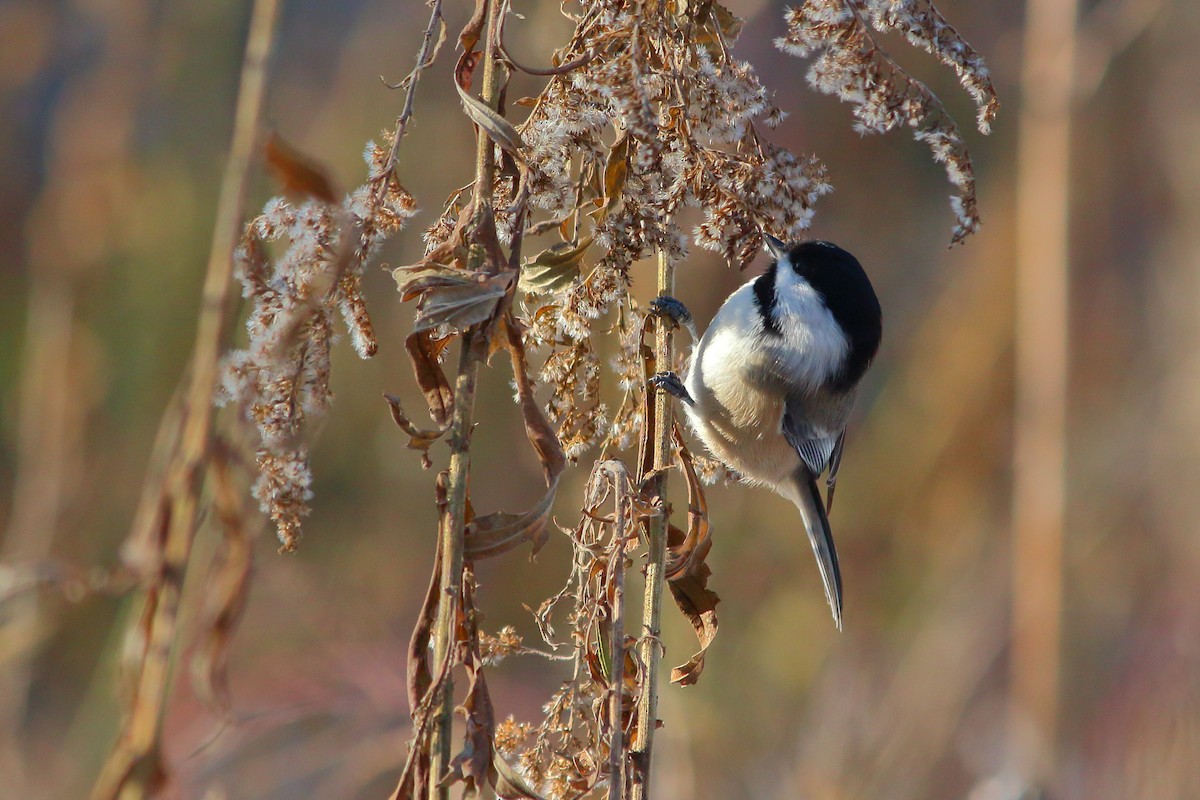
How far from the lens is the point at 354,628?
8.04 feet

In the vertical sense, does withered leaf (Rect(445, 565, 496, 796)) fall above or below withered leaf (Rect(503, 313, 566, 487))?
below

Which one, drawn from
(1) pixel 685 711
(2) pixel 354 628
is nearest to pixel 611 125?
(1) pixel 685 711

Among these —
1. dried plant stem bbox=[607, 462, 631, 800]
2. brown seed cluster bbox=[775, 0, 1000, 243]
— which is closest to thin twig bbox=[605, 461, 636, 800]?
dried plant stem bbox=[607, 462, 631, 800]

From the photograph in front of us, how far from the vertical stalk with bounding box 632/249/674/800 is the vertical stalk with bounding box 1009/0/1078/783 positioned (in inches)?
49.3

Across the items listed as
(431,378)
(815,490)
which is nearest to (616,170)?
(431,378)

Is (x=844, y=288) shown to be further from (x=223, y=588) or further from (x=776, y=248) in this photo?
(x=223, y=588)

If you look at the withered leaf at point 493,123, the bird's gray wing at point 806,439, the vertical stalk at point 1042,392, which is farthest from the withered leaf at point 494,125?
the vertical stalk at point 1042,392

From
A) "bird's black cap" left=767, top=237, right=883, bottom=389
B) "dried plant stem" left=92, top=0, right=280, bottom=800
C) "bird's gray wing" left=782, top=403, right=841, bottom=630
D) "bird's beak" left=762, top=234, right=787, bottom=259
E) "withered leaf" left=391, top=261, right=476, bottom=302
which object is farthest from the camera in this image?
"bird's gray wing" left=782, top=403, right=841, bottom=630

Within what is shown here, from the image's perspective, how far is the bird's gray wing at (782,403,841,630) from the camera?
205 centimetres

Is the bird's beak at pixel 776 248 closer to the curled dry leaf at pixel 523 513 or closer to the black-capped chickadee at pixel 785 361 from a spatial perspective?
the black-capped chickadee at pixel 785 361

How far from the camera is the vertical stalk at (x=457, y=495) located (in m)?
0.70

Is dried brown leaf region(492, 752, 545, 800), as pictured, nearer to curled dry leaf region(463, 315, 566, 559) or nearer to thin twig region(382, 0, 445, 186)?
curled dry leaf region(463, 315, 566, 559)

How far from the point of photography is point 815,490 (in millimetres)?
2203

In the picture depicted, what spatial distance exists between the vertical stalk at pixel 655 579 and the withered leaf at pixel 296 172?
465 millimetres
